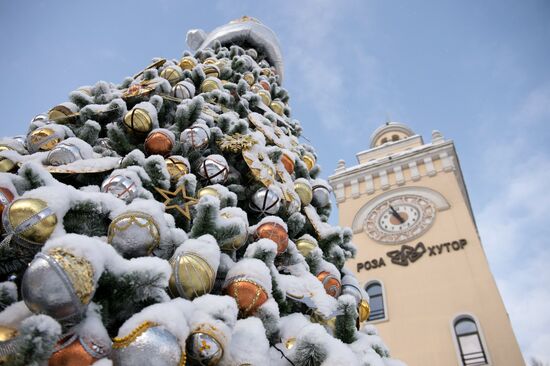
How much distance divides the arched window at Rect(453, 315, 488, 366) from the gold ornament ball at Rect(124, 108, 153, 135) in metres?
9.37

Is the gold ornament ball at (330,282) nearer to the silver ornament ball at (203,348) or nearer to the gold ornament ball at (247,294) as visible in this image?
the gold ornament ball at (247,294)

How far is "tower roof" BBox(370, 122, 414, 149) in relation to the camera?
59.4ft

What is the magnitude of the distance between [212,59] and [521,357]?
28.9 ft

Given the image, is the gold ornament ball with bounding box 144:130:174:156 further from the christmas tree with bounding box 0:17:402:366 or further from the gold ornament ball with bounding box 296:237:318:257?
the gold ornament ball with bounding box 296:237:318:257

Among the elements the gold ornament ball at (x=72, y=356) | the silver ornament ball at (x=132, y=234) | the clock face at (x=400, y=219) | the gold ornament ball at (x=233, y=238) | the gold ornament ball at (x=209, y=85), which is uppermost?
the clock face at (x=400, y=219)

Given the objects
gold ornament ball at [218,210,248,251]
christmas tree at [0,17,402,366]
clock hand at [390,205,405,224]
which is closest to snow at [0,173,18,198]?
christmas tree at [0,17,402,366]

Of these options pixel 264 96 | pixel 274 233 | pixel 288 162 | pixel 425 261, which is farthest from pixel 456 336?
pixel 274 233

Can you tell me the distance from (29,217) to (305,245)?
1142 mm

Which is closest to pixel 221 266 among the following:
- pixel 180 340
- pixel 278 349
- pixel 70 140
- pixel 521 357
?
pixel 278 349

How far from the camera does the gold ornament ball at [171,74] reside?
8.99 feet

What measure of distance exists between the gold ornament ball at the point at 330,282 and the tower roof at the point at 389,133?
1694 centimetres

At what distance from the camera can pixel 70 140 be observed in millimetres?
1634

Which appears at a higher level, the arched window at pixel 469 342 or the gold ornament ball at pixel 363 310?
the arched window at pixel 469 342

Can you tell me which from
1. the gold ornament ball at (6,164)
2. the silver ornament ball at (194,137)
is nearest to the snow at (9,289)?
the gold ornament ball at (6,164)
